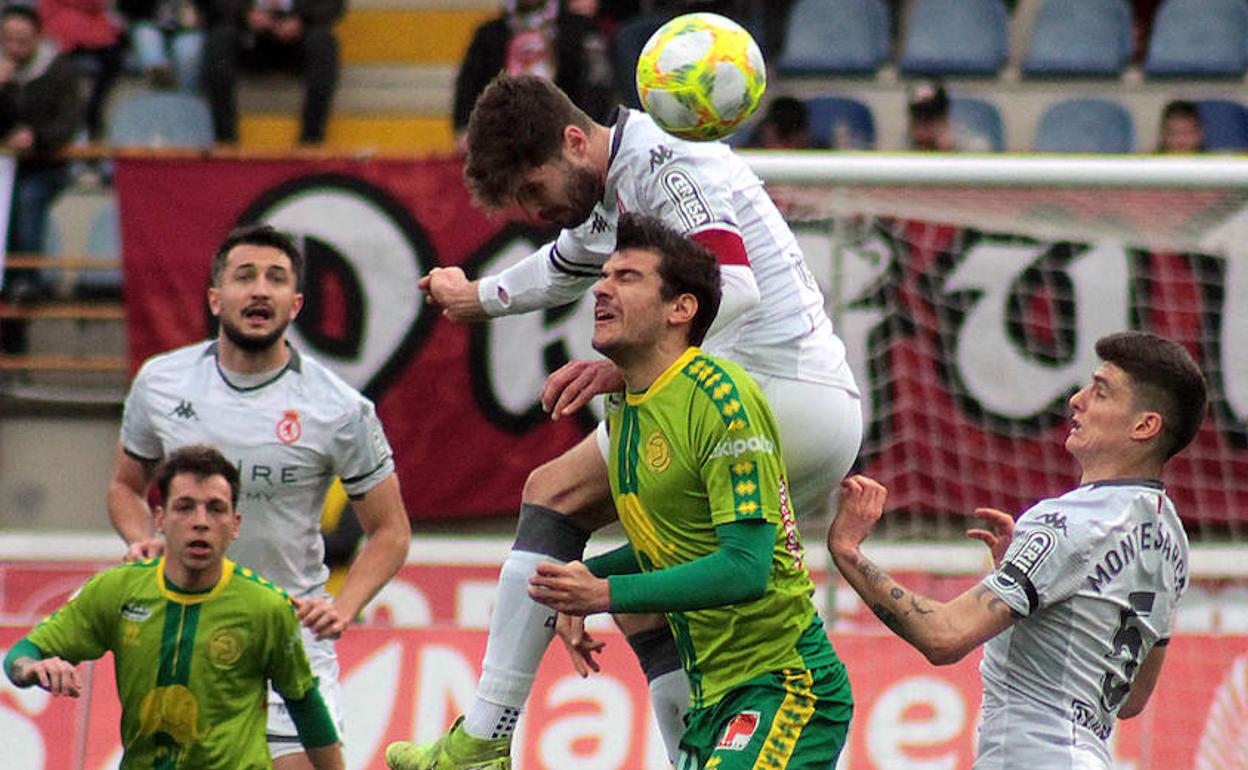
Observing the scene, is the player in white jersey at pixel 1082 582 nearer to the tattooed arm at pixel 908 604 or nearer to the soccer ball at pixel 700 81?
the tattooed arm at pixel 908 604

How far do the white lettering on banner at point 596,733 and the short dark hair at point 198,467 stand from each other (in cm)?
250

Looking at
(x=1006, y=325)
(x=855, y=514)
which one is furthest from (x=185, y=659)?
(x=1006, y=325)

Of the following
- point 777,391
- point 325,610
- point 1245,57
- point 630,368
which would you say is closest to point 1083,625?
point 777,391

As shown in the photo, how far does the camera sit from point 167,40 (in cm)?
1282

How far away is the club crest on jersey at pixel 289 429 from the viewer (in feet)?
20.5

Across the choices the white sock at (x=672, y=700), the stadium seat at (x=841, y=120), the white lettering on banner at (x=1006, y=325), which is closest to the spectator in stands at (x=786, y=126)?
the stadium seat at (x=841, y=120)

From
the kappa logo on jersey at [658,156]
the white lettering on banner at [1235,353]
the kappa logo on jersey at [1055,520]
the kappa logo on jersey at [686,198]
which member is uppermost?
the kappa logo on jersey at [658,156]

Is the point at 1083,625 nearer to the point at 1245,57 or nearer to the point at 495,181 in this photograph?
the point at 495,181

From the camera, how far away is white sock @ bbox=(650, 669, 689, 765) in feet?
16.8

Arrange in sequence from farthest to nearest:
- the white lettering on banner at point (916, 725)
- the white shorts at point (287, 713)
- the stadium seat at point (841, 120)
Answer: the stadium seat at point (841, 120) → the white lettering on banner at point (916, 725) → the white shorts at point (287, 713)

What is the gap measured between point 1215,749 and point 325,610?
12.5 feet

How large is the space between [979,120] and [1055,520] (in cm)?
776

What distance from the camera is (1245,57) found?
40.9 ft

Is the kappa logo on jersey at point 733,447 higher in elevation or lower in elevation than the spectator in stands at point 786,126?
lower
